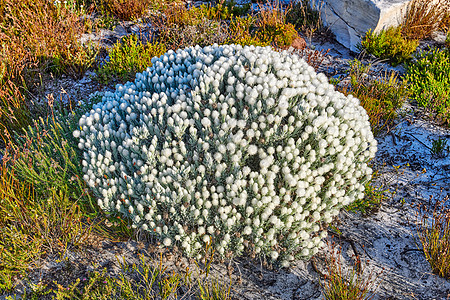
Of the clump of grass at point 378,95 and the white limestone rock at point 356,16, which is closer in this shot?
the clump of grass at point 378,95

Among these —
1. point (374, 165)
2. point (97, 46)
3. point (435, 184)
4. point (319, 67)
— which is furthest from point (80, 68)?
point (435, 184)

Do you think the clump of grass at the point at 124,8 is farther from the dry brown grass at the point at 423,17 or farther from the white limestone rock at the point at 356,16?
the dry brown grass at the point at 423,17

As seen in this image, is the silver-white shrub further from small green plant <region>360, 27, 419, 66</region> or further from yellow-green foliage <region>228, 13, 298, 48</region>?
small green plant <region>360, 27, 419, 66</region>

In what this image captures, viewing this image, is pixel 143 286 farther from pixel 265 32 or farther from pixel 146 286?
pixel 265 32

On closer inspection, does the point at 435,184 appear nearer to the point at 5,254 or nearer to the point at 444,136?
the point at 444,136

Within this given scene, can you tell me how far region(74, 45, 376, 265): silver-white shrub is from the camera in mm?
3055

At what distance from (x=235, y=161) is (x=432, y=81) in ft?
12.4

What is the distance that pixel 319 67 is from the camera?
5.98 metres

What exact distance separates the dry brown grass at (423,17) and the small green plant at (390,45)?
1.29 ft

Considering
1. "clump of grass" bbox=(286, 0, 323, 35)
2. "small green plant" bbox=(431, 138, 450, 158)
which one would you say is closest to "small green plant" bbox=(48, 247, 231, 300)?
"small green plant" bbox=(431, 138, 450, 158)

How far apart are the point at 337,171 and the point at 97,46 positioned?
4571mm

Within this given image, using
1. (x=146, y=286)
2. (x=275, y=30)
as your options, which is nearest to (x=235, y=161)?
(x=146, y=286)

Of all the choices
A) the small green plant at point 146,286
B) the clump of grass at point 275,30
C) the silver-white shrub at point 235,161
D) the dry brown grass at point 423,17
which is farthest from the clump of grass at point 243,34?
the small green plant at point 146,286

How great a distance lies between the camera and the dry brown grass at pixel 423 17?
605 centimetres
